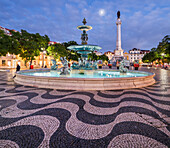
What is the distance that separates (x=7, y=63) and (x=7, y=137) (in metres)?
44.6

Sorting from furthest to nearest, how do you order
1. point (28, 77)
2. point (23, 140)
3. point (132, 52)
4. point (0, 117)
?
point (132, 52), point (28, 77), point (0, 117), point (23, 140)

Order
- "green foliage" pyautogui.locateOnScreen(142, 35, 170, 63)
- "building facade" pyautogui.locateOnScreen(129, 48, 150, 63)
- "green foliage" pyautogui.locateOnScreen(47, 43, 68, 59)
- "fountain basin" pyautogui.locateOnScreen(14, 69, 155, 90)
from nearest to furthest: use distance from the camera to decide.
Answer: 1. "fountain basin" pyautogui.locateOnScreen(14, 69, 155, 90)
2. "green foliage" pyautogui.locateOnScreen(142, 35, 170, 63)
3. "green foliage" pyautogui.locateOnScreen(47, 43, 68, 59)
4. "building facade" pyautogui.locateOnScreen(129, 48, 150, 63)

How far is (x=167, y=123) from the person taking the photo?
275 cm

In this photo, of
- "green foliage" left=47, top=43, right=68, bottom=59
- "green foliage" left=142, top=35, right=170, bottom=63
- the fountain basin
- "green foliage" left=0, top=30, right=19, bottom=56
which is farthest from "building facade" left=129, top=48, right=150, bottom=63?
the fountain basin

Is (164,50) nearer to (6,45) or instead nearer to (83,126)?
(83,126)

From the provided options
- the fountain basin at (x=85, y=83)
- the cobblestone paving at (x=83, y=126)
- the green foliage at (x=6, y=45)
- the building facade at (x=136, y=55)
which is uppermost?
the building facade at (x=136, y=55)

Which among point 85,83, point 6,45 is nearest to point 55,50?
point 6,45

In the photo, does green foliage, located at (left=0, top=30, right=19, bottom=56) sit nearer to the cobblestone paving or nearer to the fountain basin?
the fountain basin

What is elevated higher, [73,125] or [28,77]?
[28,77]

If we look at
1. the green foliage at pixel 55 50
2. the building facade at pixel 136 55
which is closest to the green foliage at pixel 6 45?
the green foliage at pixel 55 50

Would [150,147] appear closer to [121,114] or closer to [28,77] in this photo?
[121,114]

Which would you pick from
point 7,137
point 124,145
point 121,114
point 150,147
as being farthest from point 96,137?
point 7,137

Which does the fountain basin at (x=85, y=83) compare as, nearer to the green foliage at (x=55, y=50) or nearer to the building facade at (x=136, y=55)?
the green foliage at (x=55, y=50)

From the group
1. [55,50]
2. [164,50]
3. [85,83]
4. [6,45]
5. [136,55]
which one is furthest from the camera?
[136,55]
